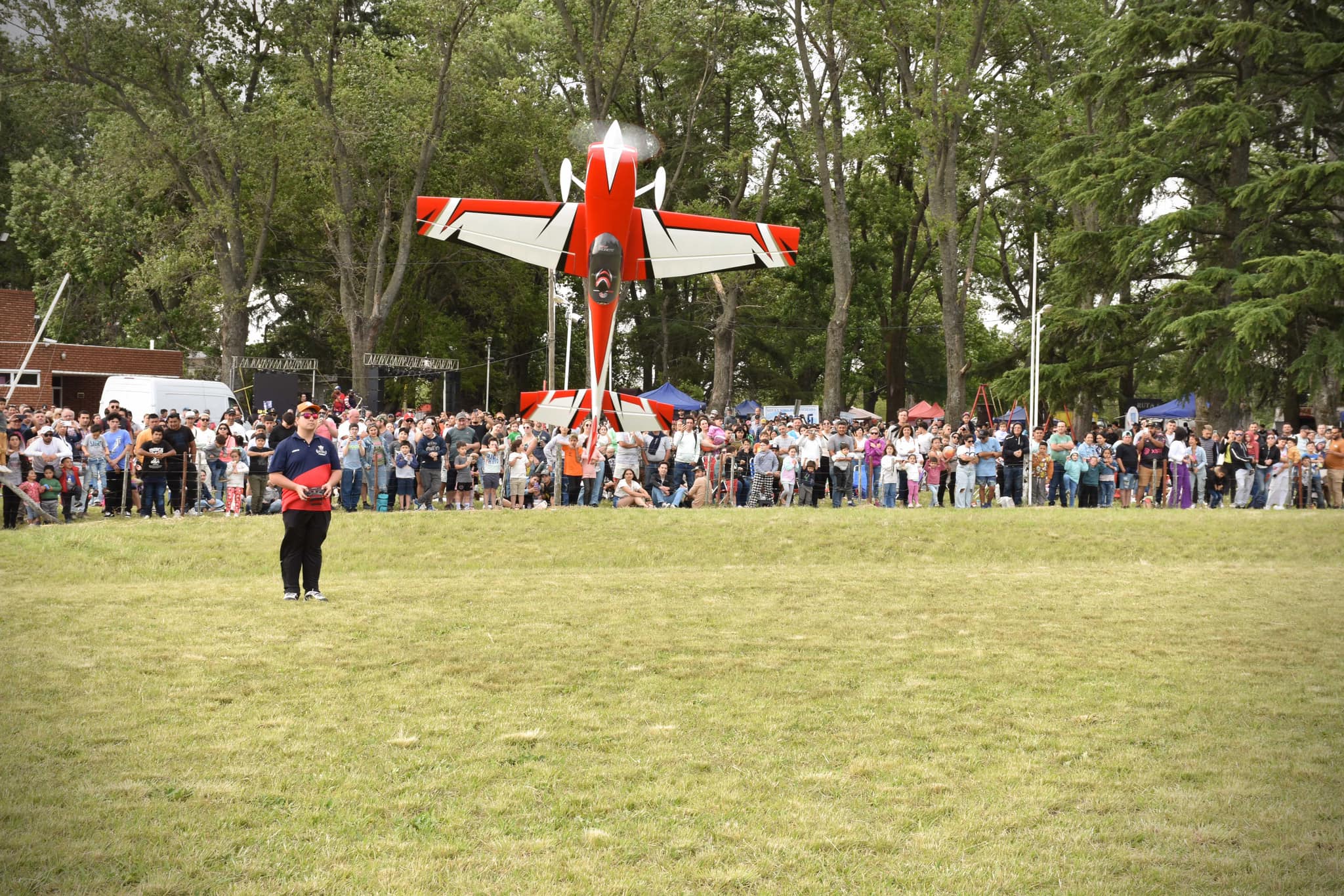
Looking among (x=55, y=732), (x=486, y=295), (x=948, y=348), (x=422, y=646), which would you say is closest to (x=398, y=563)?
(x=422, y=646)

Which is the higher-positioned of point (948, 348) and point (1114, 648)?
point (948, 348)

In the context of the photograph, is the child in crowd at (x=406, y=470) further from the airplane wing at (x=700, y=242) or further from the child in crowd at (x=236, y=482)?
the airplane wing at (x=700, y=242)

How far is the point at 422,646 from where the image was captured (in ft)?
29.4

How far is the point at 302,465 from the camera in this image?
10.7 m

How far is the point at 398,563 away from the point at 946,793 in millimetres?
10287

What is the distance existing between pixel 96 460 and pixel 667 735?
15034 millimetres

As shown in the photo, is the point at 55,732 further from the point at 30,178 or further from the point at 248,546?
the point at 30,178

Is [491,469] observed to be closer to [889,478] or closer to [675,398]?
[889,478]

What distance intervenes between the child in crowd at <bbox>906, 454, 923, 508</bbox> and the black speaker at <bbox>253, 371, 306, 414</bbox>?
13.7m

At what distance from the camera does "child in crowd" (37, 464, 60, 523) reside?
1752 cm

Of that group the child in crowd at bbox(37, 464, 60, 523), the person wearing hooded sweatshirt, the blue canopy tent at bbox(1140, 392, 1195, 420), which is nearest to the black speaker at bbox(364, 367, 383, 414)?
the child in crowd at bbox(37, 464, 60, 523)

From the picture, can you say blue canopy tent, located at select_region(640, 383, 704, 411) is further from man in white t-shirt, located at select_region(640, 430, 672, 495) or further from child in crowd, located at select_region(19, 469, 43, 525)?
child in crowd, located at select_region(19, 469, 43, 525)

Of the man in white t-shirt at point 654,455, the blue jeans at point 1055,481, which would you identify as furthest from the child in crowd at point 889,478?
the man in white t-shirt at point 654,455

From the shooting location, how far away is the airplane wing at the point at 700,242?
1894 cm
